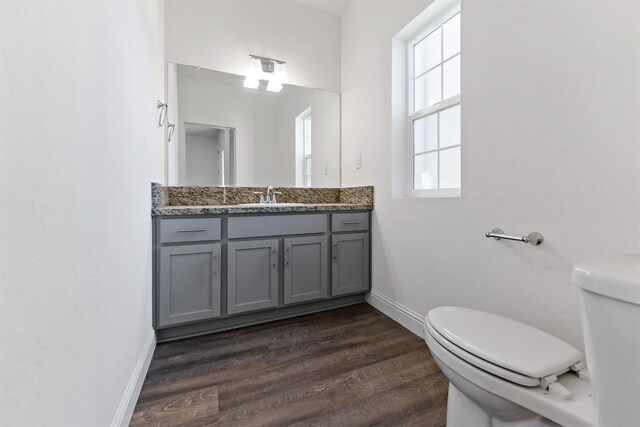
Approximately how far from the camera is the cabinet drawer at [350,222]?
2193 mm

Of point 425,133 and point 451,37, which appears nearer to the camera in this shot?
point 451,37

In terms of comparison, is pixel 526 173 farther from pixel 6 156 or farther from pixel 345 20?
pixel 345 20

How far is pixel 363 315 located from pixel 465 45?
1821 mm

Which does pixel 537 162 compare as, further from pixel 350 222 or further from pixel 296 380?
pixel 296 380

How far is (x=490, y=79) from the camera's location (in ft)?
4.48

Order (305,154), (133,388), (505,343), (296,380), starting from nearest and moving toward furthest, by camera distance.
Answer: (505,343) < (133,388) < (296,380) < (305,154)

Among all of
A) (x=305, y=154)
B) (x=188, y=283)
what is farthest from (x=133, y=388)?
(x=305, y=154)

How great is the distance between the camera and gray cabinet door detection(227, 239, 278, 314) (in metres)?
1.84

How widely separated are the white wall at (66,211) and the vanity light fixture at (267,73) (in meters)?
1.28

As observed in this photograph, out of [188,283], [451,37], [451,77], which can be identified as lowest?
[188,283]

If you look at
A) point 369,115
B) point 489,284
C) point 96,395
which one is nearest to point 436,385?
point 489,284

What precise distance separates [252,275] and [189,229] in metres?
0.50

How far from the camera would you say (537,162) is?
3.86 feet

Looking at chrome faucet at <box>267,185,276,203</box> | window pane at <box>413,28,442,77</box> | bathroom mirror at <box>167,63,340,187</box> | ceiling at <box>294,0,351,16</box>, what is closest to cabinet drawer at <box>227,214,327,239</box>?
chrome faucet at <box>267,185,276,203</box>
